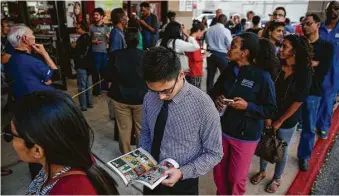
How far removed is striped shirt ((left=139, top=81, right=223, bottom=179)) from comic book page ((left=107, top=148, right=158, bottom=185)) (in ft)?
0.41

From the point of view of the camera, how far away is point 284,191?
128 inches

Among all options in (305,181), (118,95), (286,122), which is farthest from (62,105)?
(305,181)

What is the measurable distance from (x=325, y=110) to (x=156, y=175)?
3851 mm

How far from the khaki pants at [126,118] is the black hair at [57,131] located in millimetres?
2165

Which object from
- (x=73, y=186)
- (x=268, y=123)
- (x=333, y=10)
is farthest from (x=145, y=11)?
(x=73, y=186)

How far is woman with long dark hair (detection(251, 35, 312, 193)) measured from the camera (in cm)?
275

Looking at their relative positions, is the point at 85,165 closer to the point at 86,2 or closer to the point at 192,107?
the point at 192,107

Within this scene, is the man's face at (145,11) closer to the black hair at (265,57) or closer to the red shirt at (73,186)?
the black hair at (265,57)

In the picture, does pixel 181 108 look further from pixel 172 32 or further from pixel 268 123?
pixel 172 32

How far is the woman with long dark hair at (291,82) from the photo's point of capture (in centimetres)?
275

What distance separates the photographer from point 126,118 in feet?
11.6

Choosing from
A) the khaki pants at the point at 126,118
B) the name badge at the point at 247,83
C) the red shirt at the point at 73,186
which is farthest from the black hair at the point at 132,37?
the red shirt at the point at 73,186

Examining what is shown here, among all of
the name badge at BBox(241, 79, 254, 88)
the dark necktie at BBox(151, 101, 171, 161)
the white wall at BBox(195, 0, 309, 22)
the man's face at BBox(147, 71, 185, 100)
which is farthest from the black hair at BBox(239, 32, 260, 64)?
the white wall at BBox(195, 0, 309, 22)

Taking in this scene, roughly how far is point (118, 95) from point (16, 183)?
1.66 meters
